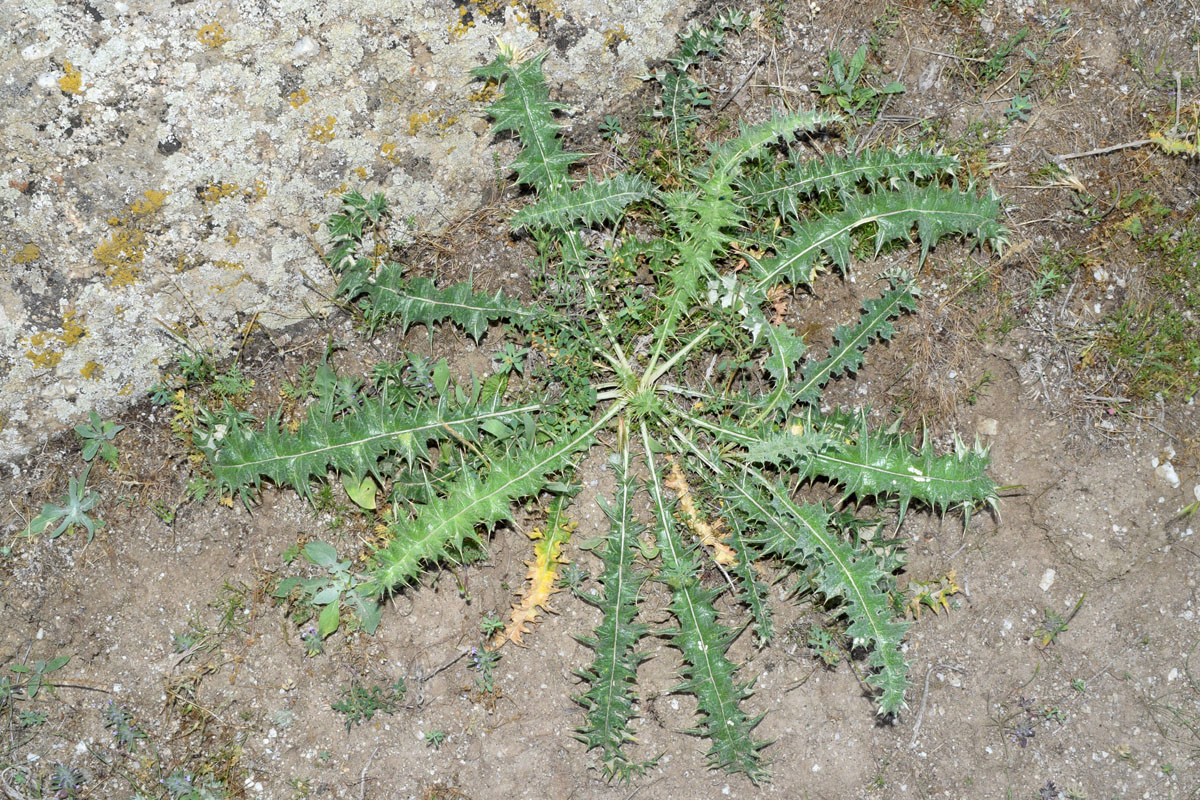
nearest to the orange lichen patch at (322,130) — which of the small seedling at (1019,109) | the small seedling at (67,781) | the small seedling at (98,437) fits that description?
the small seedling at (98,437)

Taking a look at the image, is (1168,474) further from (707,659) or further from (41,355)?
(41,355)

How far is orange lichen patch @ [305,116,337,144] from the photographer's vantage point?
3.07 meters

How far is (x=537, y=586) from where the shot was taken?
3.21 metres

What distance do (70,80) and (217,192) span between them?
1.91 feet

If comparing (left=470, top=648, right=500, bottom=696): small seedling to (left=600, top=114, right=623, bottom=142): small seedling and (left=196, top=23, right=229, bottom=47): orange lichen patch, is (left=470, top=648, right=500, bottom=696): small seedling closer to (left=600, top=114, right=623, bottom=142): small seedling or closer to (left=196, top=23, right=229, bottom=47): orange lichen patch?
(left=600, top=114, right=623, bottom=142): small seedling

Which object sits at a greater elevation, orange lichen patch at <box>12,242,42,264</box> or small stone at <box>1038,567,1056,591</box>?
orange lichen patch at <box>12,242,42,264</box>

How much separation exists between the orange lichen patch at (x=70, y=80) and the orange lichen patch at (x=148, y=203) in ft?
1.30

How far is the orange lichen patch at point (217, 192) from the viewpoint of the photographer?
3.03m

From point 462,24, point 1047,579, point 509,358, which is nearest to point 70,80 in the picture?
point 462,24

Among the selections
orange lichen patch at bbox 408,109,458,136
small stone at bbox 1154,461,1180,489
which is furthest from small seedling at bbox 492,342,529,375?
small stone at bbox 1154,461,1180,489

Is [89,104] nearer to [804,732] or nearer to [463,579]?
[463,579]

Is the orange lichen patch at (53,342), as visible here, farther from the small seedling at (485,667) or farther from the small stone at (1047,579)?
the small stone at (1047,579)

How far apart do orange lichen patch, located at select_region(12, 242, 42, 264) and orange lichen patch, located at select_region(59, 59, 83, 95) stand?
575 mm

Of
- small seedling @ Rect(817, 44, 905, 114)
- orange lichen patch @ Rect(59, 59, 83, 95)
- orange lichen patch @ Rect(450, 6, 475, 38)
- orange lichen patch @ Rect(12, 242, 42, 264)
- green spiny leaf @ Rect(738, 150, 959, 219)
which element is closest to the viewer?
orange lichen patch @ Rect(59, 59, 83, 95)
